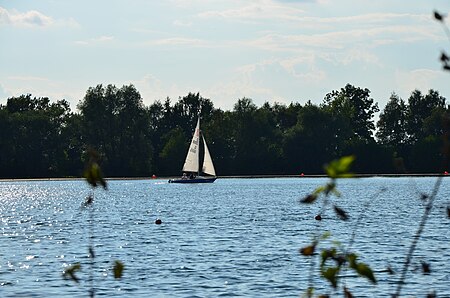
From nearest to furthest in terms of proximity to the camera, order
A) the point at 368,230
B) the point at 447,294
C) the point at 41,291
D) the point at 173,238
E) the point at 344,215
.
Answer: the point at 344,215 < the point at 447,294 < the point at 41,291 < the point at 173,238 < the point at 368,230

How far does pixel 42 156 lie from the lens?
19350 centimetres

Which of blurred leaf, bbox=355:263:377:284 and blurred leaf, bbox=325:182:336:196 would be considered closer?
blurred leaf, bbox=325:182:336:196

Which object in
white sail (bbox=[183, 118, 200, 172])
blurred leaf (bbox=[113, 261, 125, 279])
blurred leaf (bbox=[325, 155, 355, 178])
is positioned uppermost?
white sail (bbox=[183, 118, 200, 172])

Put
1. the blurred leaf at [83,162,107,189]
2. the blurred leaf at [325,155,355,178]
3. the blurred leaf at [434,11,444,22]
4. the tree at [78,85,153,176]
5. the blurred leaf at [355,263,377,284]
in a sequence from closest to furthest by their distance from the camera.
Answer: the blurred leaf at [325,155,355,178] < the blurred leaf at [434,11,444,22] < the blurred leaf at [355,263,377,284] < the blurred leaf at [83,162,107,189] < the tree at [78,85,153,176]

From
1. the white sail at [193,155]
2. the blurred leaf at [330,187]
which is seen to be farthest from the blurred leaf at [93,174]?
the white sail at [193,155]

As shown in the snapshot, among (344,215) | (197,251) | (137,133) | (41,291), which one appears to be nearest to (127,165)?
(137,133)

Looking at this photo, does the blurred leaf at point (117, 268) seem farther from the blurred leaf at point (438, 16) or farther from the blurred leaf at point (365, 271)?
the blurred leaf at point (438, 16)

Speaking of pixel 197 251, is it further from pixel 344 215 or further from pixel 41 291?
pixel 344 215

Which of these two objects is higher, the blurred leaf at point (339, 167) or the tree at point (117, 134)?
the tree at point (117, 134)

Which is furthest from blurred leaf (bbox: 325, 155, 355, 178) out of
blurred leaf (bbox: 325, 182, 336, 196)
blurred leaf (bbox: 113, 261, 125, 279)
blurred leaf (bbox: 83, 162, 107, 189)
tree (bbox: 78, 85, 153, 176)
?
tree (bbox: 78, 85, 153, 176)

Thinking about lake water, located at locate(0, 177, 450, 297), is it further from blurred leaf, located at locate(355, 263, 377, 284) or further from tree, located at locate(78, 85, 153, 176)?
tree, located at locate(78, 85, 153, 176)

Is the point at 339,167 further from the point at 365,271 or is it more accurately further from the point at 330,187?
the point at 365,271

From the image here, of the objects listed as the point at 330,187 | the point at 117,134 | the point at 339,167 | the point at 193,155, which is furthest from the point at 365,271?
the point at 117,134

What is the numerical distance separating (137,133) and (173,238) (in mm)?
141483
